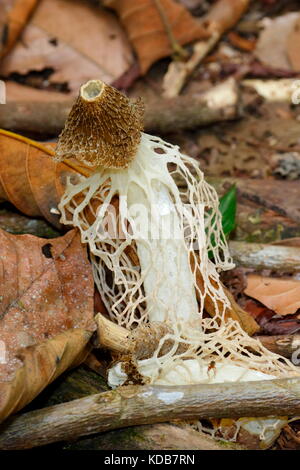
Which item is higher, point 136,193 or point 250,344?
point 136,193

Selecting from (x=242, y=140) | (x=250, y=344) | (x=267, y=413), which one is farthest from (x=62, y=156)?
(x=242, y=140)

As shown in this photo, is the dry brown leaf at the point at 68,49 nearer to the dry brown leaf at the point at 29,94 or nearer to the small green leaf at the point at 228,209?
the dry brown leaf at the point at 29,94

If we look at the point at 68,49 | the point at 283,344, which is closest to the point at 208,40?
the point at 68,49

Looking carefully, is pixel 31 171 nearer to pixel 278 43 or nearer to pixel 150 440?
pixel 150 440

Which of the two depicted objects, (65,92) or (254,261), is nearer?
(254,261)

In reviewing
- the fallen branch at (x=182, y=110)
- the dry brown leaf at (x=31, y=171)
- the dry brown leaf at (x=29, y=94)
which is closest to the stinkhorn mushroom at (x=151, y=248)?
the dry brown leaf at (x=31, y=171)

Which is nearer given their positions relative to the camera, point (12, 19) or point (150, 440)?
point (150, 440)
